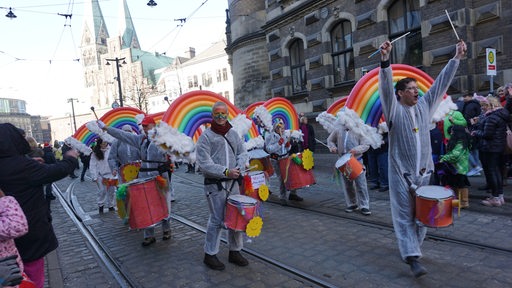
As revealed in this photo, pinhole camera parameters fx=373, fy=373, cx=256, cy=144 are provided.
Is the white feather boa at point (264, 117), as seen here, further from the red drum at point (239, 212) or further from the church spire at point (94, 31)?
the church spire at point (94, 31)

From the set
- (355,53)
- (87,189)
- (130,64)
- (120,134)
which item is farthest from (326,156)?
(130,64)

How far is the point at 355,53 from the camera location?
1407 cm

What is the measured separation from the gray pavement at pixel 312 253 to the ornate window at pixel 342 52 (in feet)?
28.5

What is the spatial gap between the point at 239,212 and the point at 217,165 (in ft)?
1.97

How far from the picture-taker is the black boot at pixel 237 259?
4.59m

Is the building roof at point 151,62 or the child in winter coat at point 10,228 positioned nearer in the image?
the child in winter coat at point 10,228

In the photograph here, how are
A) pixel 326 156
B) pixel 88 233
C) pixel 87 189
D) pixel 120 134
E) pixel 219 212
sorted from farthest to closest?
pixel 326 156, pixel 87 189, pixel 88 233, pixel 120 134, pixel 219 212

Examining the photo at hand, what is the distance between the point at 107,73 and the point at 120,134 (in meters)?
92.9

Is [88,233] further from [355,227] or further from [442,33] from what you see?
[442,33]

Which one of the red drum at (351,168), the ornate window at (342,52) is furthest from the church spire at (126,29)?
the red drum at (351,168)

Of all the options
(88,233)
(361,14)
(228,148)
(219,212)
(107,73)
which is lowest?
(88,233)

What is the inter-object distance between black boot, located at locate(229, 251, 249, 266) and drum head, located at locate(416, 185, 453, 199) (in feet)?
7.18

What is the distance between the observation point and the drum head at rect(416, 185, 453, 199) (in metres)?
3.56

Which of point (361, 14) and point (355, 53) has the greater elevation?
point (361, 14)
